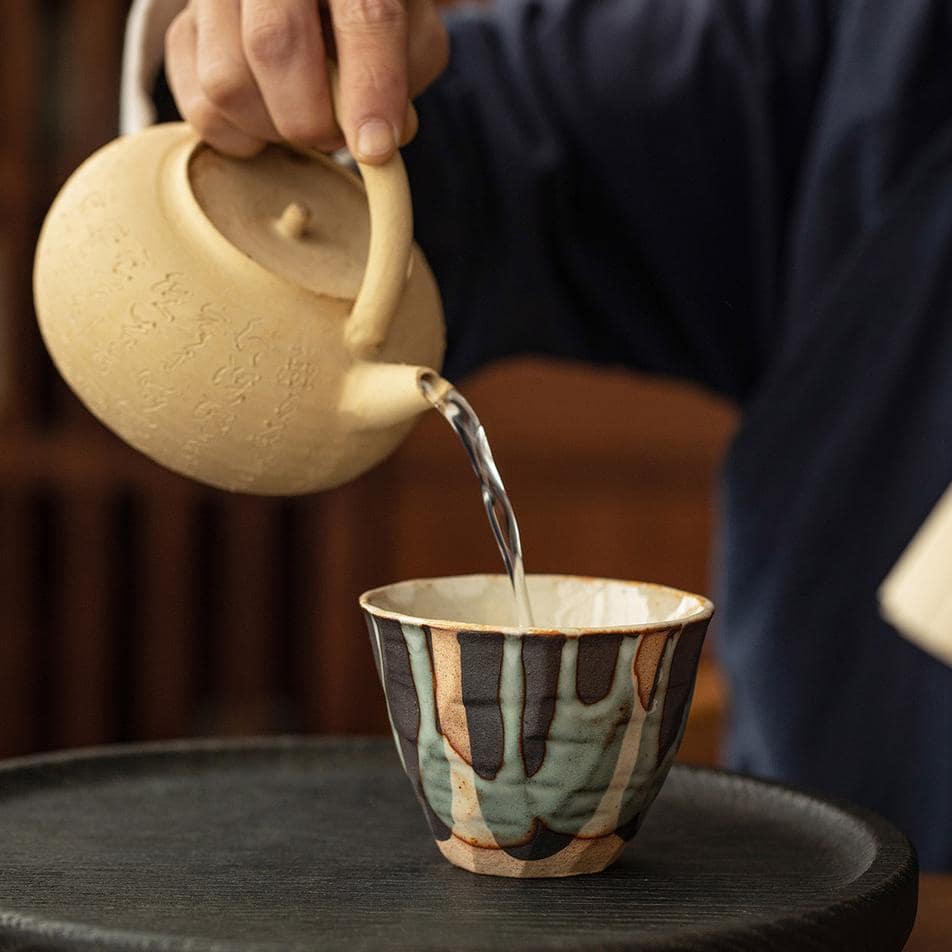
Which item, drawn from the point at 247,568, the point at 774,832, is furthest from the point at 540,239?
the point at 247,568

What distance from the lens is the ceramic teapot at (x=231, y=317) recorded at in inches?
25.6

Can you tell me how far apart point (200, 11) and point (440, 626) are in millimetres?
341

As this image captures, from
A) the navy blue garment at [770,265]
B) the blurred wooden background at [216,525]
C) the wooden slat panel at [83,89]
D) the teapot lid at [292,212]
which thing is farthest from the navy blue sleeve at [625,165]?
the wooden slat panel at [83,89]

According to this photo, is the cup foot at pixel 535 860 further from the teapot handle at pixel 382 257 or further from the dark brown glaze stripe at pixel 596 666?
the teapot handle at pixel 382 257

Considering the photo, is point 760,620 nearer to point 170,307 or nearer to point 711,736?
point 711,736

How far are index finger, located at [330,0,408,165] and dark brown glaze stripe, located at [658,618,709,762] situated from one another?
0.85 feet

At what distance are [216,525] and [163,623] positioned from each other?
194 mm

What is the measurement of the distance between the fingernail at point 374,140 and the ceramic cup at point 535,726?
0.19 m

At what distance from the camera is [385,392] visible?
25.8 inches

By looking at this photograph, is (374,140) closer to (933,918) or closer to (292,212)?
Result: (292,212)

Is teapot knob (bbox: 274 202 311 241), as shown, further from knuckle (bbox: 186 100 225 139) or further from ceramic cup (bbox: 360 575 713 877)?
ceramic cup (bbox: 360 575 713 877)

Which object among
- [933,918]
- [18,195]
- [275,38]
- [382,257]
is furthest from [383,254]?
[18,195]

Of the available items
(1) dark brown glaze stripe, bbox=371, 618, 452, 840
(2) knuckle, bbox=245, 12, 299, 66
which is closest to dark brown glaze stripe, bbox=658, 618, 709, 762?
(1) dark brown glaze stripe, bbox=371, 618, 452, 840

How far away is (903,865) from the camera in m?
0.58
